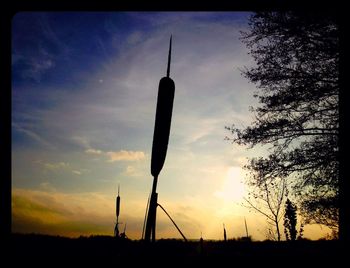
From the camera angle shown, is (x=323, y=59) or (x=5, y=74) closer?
(x=5, y=74)

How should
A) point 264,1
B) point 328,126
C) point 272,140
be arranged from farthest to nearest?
point 272,140, point 328,126, point 264,1

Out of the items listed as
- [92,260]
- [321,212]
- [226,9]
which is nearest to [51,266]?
[92,260]

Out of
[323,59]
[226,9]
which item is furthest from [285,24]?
[226,9]

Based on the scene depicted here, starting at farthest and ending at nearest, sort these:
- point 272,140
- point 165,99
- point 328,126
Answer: point 272,140 < point 328,126 < point 165,99

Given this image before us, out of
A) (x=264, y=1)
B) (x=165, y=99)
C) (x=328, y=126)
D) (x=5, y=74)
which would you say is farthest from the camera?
(x=328, y=126)

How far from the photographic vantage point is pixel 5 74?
5.33ft

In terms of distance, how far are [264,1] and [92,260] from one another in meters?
2.76

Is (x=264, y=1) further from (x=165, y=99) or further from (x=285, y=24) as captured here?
(x=285, y=24)

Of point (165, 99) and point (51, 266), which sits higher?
point (165, 99)

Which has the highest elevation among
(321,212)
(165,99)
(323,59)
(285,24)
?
(285,24)

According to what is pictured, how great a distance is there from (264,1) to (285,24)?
841cm

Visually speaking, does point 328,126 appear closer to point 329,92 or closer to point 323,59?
point 329,92

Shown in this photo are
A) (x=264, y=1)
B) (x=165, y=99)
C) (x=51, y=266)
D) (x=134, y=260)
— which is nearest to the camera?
(x=264, y=1)

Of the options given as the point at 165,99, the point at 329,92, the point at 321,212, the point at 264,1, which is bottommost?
the point at 321,212
